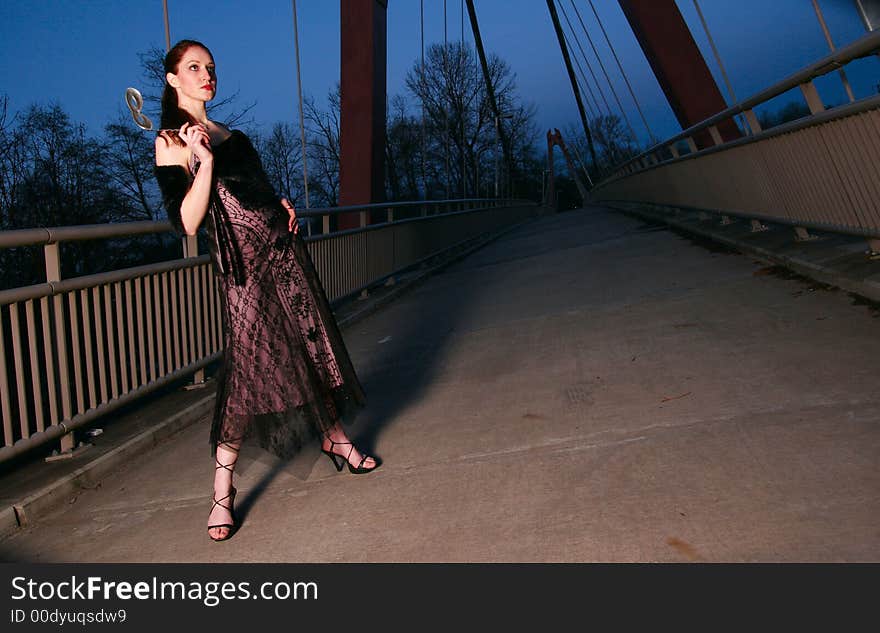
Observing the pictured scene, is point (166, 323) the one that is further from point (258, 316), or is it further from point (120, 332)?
point (258, 316)

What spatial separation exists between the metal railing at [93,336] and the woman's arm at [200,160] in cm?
89

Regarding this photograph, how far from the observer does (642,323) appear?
19.4 ft

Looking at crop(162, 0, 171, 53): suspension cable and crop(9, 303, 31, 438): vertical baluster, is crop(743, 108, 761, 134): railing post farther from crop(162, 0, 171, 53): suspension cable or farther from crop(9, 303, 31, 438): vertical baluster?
crop(9, 303, 31, 438): vertical baluster

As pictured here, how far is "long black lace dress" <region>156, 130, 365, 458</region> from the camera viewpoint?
320cm

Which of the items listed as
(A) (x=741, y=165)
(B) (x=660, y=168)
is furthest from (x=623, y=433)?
(B) (x=660, y=168)

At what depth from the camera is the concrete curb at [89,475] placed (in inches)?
135

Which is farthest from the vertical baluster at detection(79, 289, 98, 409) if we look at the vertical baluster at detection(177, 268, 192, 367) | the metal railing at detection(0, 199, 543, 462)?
the vertical baluster at detection(177, 268, 192, 367)

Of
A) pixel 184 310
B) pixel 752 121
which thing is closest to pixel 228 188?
pixel 184 310

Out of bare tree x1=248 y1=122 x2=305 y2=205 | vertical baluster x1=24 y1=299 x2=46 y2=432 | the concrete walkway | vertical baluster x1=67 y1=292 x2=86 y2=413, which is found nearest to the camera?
the concrete walkway

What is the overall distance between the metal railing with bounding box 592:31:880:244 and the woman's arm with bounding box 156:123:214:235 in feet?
11.9

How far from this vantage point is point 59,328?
3986 mm

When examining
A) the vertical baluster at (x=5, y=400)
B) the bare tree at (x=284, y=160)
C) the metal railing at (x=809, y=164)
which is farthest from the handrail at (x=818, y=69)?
the bare tree at (x=284, y=160)
